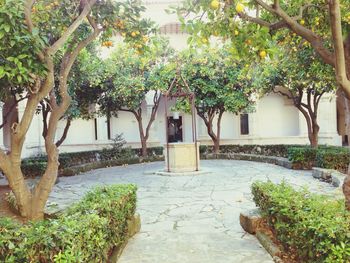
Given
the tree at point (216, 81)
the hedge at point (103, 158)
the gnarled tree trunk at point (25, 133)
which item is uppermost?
the tree at point (216, 81)

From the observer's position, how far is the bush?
9.85ft

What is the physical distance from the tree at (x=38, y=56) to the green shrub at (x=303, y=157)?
27.8 ft

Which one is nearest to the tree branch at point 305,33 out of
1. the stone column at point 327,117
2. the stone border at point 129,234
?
the stone border at point 129,234

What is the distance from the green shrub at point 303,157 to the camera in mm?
12703

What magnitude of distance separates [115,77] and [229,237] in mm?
11861

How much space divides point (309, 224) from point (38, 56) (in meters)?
3.58

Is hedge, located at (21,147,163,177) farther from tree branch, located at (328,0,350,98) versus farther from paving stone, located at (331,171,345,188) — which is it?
tree branch, located at (328,0,350,98)

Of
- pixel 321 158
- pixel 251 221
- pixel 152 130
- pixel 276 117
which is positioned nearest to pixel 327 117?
pixel 276 117

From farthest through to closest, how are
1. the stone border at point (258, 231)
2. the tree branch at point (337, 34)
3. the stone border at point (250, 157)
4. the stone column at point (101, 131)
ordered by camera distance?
the stone column at point (101, 131) < the stone border at point (250, 157) < the stone border at point (258, 231) < the tree branch at point (337, 34)

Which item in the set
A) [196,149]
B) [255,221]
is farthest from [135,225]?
[196,149]

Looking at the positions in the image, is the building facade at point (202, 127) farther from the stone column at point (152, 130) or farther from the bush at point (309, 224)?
the bush at point (309, 224)

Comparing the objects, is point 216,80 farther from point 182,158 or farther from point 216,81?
point 182,158

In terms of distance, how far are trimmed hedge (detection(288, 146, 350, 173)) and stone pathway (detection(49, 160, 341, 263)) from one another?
1.84ft

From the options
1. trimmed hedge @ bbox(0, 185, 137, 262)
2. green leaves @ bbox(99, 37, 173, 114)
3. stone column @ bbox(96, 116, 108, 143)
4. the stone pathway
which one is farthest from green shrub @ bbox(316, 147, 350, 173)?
stone column @ bbox(96, 116, 108, 143)
